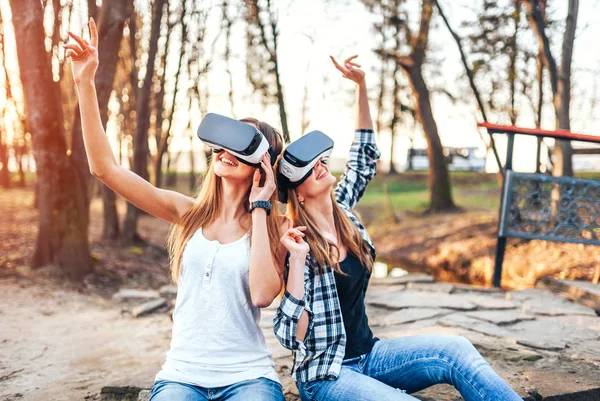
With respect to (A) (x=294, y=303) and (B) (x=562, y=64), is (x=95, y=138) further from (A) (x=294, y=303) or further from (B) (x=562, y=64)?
(B) (x=562, y=64)

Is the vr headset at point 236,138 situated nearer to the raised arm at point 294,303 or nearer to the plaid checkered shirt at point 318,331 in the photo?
the raised arm at point 294,303

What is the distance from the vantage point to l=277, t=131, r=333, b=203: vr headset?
2.32 metres

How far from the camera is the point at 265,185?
2.25m

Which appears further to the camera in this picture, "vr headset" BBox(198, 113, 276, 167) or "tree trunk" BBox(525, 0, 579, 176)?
"tree trunk" BBox(525, 0, 579, 176)

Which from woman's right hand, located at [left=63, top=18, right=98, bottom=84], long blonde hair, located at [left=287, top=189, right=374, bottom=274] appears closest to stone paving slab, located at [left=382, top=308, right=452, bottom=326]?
long blonde hair, located at [left=287, top=189, right=374, bottom=274]

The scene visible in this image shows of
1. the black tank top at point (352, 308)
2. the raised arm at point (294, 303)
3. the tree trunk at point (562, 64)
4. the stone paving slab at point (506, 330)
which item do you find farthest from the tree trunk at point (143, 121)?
the raised arm at point (294, 303)

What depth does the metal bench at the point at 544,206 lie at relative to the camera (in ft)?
17.0

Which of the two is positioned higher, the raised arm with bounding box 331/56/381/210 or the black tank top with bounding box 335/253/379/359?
the raised arm with bounding box 331/56/381/210

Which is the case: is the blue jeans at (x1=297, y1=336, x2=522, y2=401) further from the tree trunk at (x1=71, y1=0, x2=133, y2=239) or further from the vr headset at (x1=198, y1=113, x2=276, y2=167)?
the tree trunk at (x1=71, y1=0, x2=133, y2=239)

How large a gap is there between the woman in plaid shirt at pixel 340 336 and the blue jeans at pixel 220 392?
18 cm

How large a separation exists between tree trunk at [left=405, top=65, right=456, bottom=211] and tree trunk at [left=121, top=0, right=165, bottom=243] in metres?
6.39

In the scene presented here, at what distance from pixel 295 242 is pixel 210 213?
1.55 feet

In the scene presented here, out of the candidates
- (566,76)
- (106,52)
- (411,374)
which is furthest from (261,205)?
(566,76)

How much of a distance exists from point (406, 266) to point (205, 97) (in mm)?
8865
